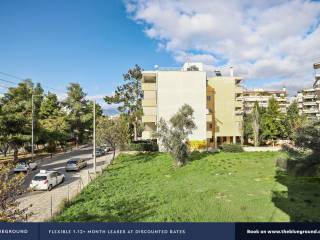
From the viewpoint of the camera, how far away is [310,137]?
17359 mm

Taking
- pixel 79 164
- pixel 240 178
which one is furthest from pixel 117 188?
Answer: pixel 79 164

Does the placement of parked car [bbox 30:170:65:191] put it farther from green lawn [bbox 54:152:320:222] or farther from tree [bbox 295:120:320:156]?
tree [bbox 295:120:320:156]

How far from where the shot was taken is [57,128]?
55219mm

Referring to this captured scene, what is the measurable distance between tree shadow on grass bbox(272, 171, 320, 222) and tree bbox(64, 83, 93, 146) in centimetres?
5546

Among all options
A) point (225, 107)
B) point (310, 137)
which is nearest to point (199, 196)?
point (310, 137)

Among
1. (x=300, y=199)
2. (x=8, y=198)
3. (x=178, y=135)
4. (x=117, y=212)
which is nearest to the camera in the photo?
(x=8, y=198)

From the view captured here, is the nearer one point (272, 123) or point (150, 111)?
point (150, 111)

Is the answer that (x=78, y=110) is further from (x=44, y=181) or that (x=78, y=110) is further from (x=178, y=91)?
(x=44, y=181)

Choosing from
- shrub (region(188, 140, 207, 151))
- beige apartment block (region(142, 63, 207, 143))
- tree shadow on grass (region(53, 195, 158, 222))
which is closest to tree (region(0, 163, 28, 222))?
tree shadow on grass (region(53, 195, 158, 222))

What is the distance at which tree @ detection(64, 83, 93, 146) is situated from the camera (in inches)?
2817

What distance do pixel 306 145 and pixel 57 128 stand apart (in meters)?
46.2

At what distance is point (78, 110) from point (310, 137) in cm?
6200

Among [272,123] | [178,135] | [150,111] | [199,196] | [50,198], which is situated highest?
[150,111]

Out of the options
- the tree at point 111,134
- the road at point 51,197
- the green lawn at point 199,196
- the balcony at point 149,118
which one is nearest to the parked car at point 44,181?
the road at point 51,197
